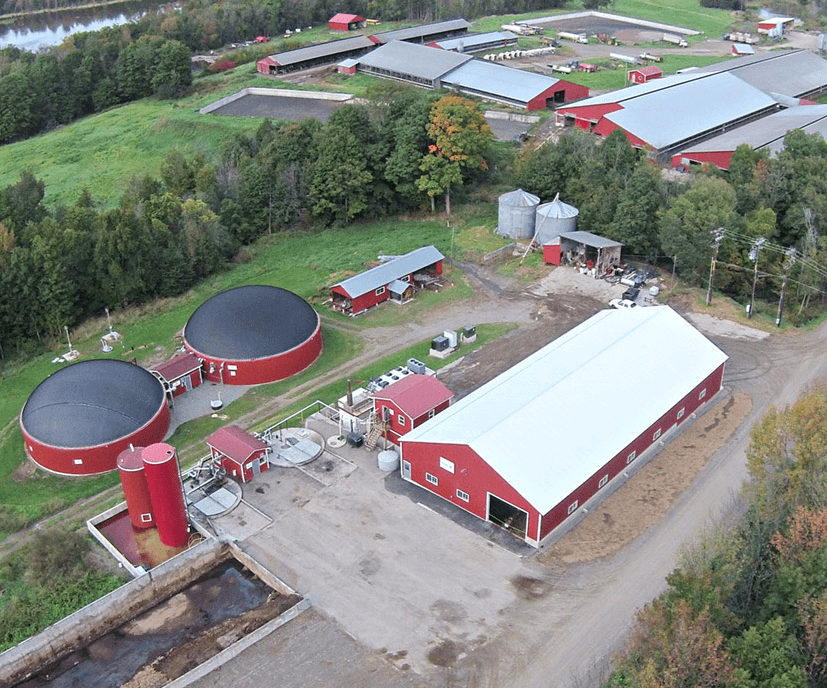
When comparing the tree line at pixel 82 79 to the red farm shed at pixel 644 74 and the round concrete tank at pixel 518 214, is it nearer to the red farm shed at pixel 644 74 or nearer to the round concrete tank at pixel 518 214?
the red farm shed at pixel 644 74

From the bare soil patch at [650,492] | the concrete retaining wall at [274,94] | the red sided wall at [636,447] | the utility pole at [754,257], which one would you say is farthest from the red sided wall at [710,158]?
the concrete retaining wall at [274,94]

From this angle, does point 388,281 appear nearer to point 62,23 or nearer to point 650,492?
point 650,492

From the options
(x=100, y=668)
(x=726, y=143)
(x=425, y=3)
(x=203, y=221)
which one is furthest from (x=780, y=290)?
(x=425, y=3)

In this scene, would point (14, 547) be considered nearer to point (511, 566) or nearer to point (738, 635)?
point (511, 566)

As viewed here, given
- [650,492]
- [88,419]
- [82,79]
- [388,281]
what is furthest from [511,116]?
[88,419]

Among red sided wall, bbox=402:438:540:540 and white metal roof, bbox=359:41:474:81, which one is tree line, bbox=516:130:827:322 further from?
white metal roof, bbox=359:41:474:81

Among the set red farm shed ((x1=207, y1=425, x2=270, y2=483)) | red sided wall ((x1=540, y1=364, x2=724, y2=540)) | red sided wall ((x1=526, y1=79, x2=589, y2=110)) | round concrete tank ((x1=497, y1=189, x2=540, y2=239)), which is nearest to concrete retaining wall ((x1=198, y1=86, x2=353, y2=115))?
red sided wall ((x1=526, y1=79, x2=589, y2=110))

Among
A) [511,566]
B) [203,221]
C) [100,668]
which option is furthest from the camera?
[203,221]
